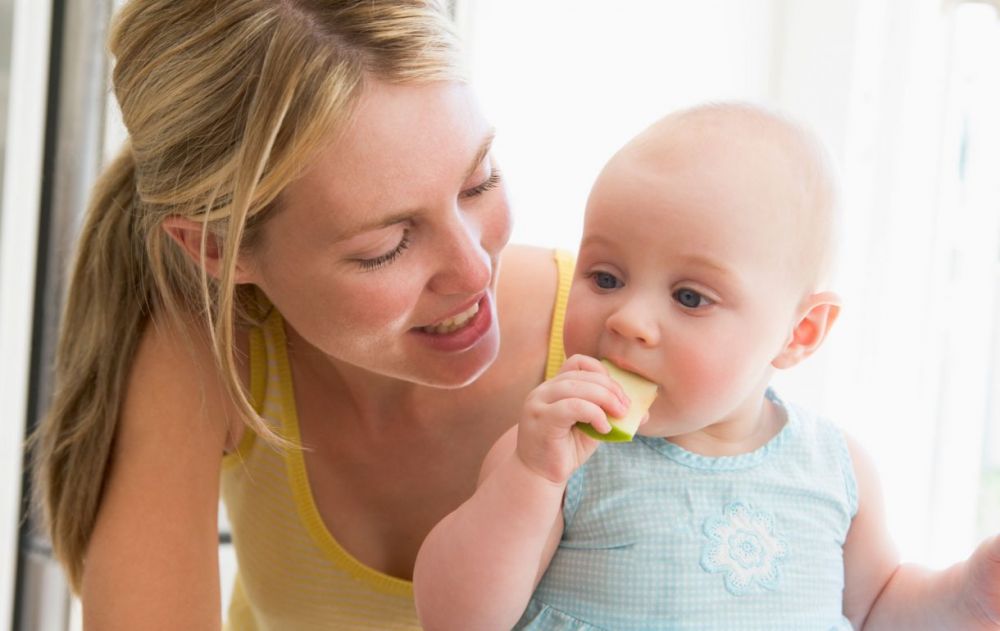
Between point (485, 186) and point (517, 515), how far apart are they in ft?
1.19

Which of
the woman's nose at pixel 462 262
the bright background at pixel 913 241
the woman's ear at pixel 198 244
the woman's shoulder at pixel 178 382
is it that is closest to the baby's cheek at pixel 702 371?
the woman's nose at pixel 462 262

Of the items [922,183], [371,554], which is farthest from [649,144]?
[922,183]

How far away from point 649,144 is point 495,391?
0.42 metres

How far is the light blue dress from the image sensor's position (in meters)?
1.01

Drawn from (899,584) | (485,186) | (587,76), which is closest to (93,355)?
(485,186)

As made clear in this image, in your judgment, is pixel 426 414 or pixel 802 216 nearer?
pixel 802 216

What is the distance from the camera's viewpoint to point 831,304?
41.9 inches

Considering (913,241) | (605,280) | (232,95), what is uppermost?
(232,95)

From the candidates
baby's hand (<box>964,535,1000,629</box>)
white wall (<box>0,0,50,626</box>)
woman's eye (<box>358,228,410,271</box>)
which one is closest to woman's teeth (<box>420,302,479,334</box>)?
woman's eye (<box>358,228,410,271</box>)

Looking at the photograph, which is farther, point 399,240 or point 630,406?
point 399,240

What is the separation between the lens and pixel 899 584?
1107mm

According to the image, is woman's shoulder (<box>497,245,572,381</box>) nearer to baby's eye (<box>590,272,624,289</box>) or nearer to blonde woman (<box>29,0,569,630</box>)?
blonde woman (<box>29,0,569,630</box>)

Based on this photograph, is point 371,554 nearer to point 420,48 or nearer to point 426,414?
point 426,414

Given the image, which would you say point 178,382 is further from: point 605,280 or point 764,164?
point 764,164
